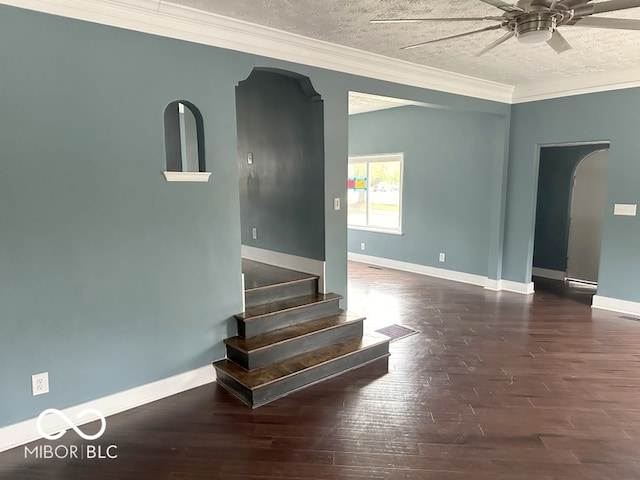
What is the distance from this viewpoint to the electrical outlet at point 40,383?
8.21 ft

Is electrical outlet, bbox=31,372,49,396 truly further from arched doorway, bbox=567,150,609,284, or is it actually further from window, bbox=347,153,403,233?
arched doorway, bbox=567,150,609,284

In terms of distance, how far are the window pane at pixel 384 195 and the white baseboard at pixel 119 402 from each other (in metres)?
4.94

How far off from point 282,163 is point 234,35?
5.09 feet

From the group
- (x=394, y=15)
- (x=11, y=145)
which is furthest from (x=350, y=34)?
(x=11, y=145)

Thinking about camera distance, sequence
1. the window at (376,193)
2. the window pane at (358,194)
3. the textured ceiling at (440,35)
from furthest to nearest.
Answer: the window pane at (358,194)
the window at (376,193)
the textured ceiling at (440,35)

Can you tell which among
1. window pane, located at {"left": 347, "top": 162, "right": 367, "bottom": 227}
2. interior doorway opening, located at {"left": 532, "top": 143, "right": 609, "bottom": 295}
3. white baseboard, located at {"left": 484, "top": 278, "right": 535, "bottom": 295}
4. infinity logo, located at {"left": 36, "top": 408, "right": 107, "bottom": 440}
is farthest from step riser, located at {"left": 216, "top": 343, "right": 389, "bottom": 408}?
window pane, located at {"left": 347, "top": 162, "right": 367, "bottom": 227}

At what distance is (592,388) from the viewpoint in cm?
313

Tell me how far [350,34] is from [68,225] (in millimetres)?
2497

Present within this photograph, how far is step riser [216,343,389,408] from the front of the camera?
291 cm

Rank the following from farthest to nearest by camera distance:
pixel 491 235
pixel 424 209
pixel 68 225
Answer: pixel 424 209, pixel 491 235, pixel 68 225

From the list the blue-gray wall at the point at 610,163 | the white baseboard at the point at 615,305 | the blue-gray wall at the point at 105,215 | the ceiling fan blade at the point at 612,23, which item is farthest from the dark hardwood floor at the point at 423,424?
the ceiling fan blade at the point at 612,23

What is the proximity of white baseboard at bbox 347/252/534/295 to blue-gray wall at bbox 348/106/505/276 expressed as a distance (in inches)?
3.2

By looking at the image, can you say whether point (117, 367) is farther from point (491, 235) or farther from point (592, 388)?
point (491, 235)

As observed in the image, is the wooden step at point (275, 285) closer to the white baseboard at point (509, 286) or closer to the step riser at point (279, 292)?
the step riser at point (279, 292)
